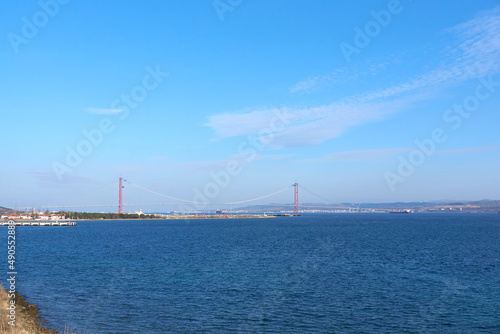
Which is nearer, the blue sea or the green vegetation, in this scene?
the blue sea

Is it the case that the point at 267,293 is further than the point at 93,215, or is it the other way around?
the point at 93,215

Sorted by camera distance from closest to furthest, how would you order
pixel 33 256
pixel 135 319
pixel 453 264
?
pixel 135 319, pixel 453 264, pixel 33 256

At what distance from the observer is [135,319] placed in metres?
16.2

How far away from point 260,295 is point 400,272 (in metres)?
11.6

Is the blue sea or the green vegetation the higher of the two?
the green vegetation

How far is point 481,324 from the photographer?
50.4 feet

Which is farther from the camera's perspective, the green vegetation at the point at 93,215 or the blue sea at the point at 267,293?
the green vegetation at the point at 93,215

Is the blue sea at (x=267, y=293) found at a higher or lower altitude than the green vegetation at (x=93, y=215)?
lower

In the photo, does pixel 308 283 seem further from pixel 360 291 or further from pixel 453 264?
pixel 453 264

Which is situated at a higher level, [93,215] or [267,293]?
[93,215]

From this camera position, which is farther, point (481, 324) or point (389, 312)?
point (389, 312)

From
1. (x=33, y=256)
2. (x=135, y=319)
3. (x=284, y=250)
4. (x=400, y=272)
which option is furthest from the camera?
(x=284, y=250)

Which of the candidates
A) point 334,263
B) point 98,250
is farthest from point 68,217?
point 334,263

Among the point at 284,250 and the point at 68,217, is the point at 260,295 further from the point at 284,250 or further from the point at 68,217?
the point at 68,217
